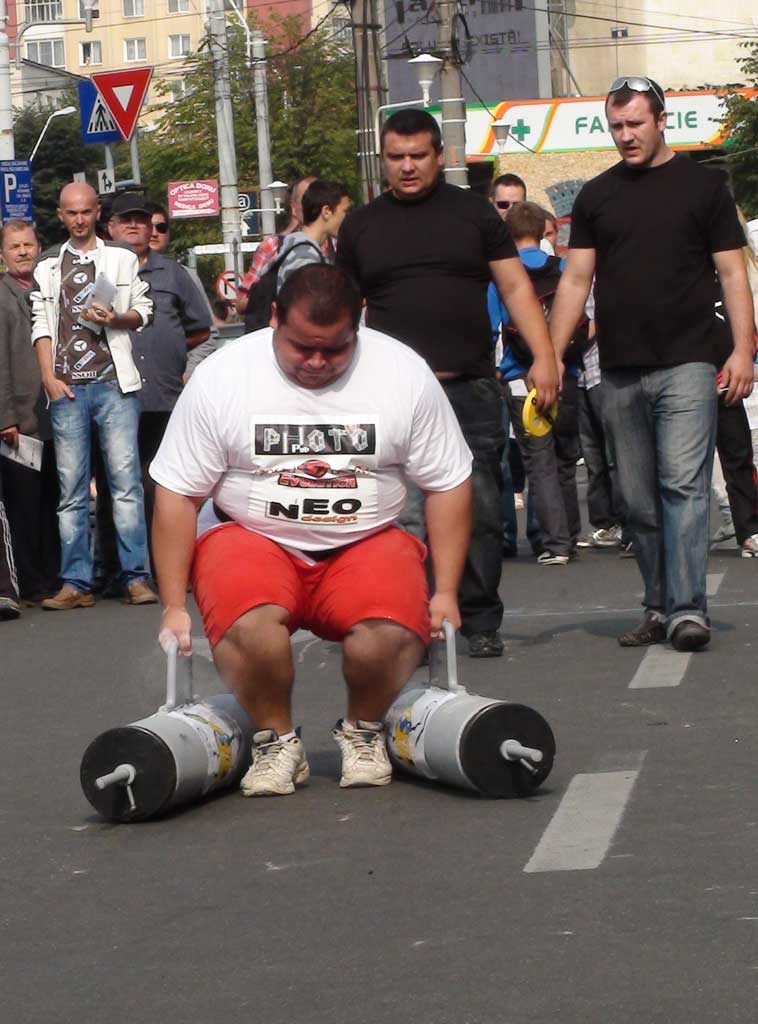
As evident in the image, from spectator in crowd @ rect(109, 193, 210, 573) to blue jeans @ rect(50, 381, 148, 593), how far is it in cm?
37

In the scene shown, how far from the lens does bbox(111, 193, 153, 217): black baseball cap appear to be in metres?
11.5

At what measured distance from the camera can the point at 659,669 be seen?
765 centimetres

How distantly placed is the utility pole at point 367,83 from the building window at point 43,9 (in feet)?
333

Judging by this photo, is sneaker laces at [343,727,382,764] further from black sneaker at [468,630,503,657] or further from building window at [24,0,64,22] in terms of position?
building window at [24,0,64,22]

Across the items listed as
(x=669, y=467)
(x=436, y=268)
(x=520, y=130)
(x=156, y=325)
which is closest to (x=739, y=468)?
(x=156, y=325)

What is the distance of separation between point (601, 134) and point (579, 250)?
4957 cm

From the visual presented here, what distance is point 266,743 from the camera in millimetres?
5910

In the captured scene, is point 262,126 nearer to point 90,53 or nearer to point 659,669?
point 659,669

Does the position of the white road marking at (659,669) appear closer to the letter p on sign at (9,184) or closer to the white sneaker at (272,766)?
the white sneaker at (272,766)

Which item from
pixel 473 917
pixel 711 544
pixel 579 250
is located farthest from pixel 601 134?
pixel 473 917

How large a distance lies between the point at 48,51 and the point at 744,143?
83217 millimetres

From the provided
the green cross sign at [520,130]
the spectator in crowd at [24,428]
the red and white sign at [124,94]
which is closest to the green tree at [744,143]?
the green cross sign at [520,130]

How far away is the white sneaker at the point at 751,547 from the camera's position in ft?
37.0

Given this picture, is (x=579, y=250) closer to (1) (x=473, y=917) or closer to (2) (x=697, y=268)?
(2) (x=697, y=268)
